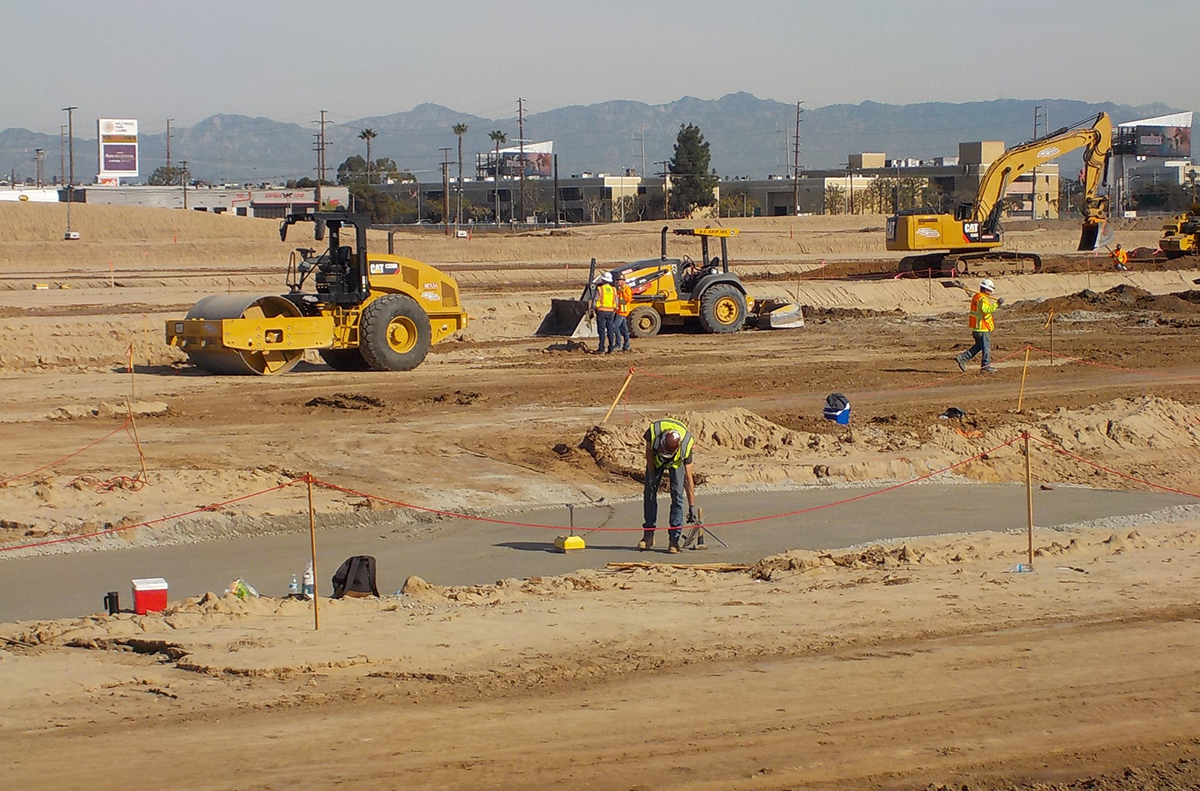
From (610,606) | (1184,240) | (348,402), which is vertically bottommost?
(610,606)

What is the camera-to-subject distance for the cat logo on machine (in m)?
20.4

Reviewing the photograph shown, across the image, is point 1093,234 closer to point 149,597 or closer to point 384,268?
point 384,268

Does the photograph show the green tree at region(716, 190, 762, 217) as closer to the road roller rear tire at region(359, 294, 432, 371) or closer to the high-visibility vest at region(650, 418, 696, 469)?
the road roller rear tire at region(359, 294, 432, 371)

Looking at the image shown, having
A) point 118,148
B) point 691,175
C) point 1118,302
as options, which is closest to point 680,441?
point 1118,302

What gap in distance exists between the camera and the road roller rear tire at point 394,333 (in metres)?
20.2

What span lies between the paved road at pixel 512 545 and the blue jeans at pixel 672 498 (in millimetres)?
281

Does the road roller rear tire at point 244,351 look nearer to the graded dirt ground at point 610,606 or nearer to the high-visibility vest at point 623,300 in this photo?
the graded dirt ground at point 610,606

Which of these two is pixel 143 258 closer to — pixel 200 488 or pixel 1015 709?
pixel 200 488

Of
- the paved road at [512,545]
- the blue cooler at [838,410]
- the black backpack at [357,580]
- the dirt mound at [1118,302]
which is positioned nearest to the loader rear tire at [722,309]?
the dirt mound at [1118,302]

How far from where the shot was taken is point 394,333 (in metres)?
20.8

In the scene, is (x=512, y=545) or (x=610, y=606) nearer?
(x=610, y=606)

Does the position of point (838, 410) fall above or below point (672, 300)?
below

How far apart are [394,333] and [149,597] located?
1155cm

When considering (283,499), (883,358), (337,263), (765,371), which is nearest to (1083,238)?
(883,358)
